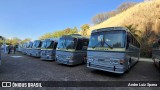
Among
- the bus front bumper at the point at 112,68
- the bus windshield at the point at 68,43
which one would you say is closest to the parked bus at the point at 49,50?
the bus windshield at the point at 68,43

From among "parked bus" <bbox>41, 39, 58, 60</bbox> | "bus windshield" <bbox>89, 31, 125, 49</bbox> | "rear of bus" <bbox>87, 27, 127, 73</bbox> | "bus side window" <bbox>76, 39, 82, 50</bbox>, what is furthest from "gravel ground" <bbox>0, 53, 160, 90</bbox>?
"parked bus" <bbox>41, 39, 58, 60</bbox>

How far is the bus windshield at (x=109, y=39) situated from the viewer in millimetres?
8016

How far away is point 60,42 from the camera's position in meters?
12.9

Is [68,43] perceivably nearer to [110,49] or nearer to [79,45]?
[79,45]

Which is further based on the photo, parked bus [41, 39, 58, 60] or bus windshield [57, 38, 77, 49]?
parked bus [41, 39, 58, 60]

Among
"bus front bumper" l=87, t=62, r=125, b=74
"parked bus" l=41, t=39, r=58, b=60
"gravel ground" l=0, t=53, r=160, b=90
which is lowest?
"gravel ground" l=0, t=53, r=160, b=90

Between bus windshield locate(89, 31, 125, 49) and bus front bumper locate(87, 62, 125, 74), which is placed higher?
bus windshield locate(89, 31, 125, 49)

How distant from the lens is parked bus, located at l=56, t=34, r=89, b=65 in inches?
462

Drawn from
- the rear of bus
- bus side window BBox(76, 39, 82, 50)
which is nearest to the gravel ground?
the rear of bus

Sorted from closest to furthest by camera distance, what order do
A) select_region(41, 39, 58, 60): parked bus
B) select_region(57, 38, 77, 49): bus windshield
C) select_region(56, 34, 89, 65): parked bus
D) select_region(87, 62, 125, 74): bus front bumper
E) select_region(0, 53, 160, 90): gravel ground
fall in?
1. select_region(0, 53, 160, 90): gravel ground
2. select_region(87, 62, 125, 74): bus front bumper
3. select_region(56, 34, 89, 65): parked bus
4. select_region(57, 38, 77, 49): bus windshield
5. select_region(41, 39, 58, 60): parked bus

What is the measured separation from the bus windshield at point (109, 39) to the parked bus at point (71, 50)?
9.89 feet

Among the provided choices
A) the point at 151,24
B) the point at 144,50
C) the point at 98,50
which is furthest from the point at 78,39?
the point at 151,24

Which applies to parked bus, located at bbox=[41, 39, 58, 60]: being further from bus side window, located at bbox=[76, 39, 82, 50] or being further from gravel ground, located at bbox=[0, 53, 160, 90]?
gravel ground, located at bbox=[0, 53, 160, 90]

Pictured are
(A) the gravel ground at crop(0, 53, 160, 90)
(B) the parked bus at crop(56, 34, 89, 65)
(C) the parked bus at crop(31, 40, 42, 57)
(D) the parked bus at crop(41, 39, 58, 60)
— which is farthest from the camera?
(C) the parked bus at crop(31, 40, 42, 57)
